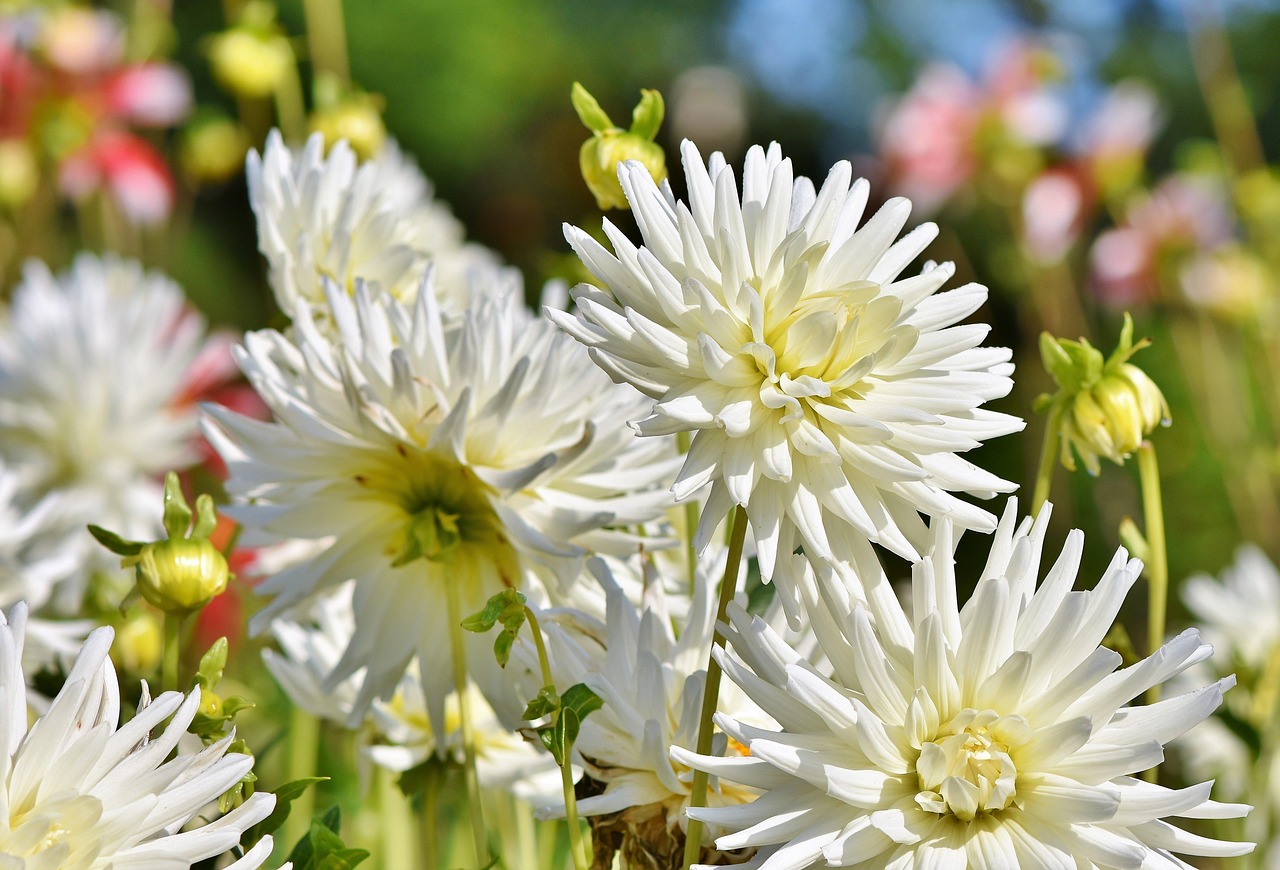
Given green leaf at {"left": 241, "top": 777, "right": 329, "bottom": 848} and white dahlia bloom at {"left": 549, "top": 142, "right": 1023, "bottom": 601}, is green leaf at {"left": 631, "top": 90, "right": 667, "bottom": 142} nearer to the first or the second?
white dahlia bloom at {"left": 549, "top": 142, "right": 1023, "bottom": 601}

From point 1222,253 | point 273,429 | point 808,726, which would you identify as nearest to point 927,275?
point 808,726

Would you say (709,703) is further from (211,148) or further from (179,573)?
(211,148)

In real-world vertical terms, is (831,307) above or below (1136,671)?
above

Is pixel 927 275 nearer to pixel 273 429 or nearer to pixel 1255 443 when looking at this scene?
pixel 273 429

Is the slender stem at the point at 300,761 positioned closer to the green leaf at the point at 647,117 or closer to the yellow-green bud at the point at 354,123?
the yellow-green bud at the point at 354,123

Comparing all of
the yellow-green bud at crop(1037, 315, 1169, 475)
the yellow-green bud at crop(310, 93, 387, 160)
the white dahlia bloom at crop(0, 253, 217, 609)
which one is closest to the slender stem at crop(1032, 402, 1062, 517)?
the yellow-green bud at crop(1037, 315, 1169, 475)
